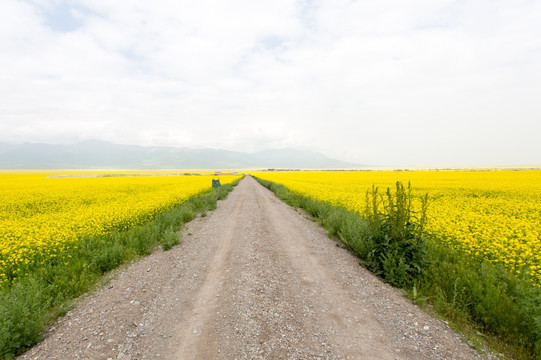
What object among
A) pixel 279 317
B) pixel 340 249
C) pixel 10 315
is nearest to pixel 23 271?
pixel 10 315

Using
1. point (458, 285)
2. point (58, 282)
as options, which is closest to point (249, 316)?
point (458, 285)

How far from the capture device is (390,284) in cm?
631

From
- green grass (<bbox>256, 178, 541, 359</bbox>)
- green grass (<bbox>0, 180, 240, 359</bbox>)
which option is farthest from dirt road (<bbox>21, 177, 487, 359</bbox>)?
green grass (<bbox>256, 178, 541, 359</bbox>)

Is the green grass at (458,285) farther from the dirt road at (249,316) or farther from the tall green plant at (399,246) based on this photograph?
the dirt road at (249,316)

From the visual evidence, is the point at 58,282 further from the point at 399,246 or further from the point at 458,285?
the point at 458,285

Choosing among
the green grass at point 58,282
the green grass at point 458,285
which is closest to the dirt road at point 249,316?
the green grass at point 58,282

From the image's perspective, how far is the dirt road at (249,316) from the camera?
392 centimetres

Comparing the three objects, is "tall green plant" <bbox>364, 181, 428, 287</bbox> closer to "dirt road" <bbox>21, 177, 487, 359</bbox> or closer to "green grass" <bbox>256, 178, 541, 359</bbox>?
"green grass" <bbox>256, 178, 541, 359</bbox>

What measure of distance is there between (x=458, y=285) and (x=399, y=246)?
169 cm

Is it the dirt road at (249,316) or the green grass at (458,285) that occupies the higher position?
the green grass at (458,285)

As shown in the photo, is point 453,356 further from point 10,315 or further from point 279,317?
point 10,315

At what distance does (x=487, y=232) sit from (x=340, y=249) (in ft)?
14.8

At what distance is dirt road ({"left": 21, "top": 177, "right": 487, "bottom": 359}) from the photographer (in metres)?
3.92

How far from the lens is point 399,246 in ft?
22.6
